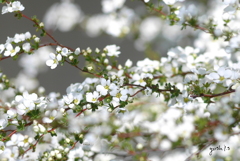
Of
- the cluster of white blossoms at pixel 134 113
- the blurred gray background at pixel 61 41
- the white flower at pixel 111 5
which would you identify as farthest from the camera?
the blurred gray background at pixel 61 41

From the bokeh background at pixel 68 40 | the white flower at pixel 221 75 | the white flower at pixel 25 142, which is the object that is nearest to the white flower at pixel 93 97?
the white flower at pixel 25 142

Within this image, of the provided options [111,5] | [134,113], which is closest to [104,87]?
[134,113]

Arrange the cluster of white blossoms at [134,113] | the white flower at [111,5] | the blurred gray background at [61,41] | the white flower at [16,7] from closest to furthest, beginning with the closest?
the cluster of white blossoms at [134,113] → the white flower at [16,7] → the white flower at [111,5] → the blurred gray background at [61,41]

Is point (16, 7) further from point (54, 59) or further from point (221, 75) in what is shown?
point (221, 75)

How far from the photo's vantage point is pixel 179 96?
1075 mm

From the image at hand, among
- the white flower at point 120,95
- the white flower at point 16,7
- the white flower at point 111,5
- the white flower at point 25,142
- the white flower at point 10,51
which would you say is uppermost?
the white flower at point 111,5

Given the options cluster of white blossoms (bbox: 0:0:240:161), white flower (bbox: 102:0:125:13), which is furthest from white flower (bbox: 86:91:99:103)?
white flower (bbox: 102:0:125:13)

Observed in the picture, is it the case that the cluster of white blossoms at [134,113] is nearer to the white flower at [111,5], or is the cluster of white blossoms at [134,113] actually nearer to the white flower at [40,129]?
the white flower at [40,129]

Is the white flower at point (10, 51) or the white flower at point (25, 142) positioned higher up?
the white flower at point (10, 51)

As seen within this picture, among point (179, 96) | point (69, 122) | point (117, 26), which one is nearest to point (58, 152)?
point (69, 122)

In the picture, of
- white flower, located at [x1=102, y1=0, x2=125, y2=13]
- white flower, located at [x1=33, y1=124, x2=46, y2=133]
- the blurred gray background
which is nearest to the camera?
white flower, located at [x1=33, y1=124, x2=46, y2=133]

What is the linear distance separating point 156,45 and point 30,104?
44.9 inches

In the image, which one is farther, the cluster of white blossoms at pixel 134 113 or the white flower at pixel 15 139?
the white flower at pixel 15 139

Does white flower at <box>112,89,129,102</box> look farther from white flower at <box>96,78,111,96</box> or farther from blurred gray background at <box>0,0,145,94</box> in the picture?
blurred gray background at <box>0,0,145,94</box>
